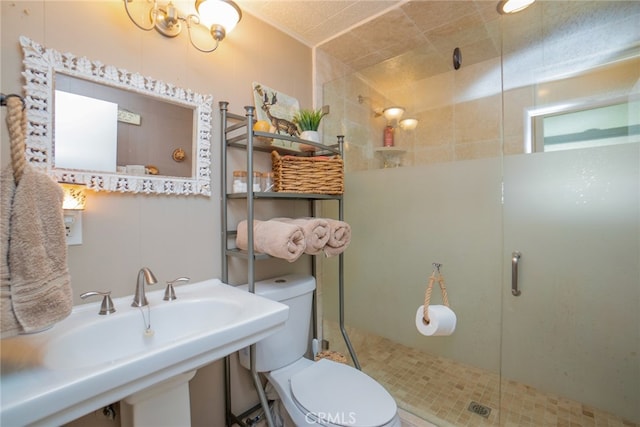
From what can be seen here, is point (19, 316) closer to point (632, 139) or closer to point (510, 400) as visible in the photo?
point (510, 400)

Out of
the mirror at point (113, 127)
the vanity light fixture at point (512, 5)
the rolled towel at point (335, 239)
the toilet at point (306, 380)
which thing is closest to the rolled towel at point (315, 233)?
the rolled towel at point (335, 239)

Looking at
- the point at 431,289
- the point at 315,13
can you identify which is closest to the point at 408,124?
the point at 315,13

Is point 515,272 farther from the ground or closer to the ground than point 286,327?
farther from the ground

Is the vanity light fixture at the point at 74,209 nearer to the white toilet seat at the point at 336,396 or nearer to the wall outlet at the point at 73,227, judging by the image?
the wall outlet at the point at 73,227

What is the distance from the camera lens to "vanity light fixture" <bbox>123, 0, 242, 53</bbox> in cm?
104

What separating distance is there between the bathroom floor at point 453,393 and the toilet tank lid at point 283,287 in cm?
51

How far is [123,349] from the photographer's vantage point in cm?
86

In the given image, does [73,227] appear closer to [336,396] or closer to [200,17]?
[200,17]

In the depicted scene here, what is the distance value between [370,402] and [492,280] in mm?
768

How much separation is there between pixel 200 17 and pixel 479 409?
2.16 meters

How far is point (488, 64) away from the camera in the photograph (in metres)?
1.61

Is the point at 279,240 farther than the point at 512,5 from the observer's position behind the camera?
No

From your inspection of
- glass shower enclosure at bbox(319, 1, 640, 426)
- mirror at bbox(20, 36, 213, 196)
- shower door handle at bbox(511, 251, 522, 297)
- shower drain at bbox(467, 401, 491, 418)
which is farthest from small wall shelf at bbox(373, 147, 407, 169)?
shower drain at bbox(467, 401, 491, 418)

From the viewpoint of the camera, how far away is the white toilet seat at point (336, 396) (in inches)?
36.6
